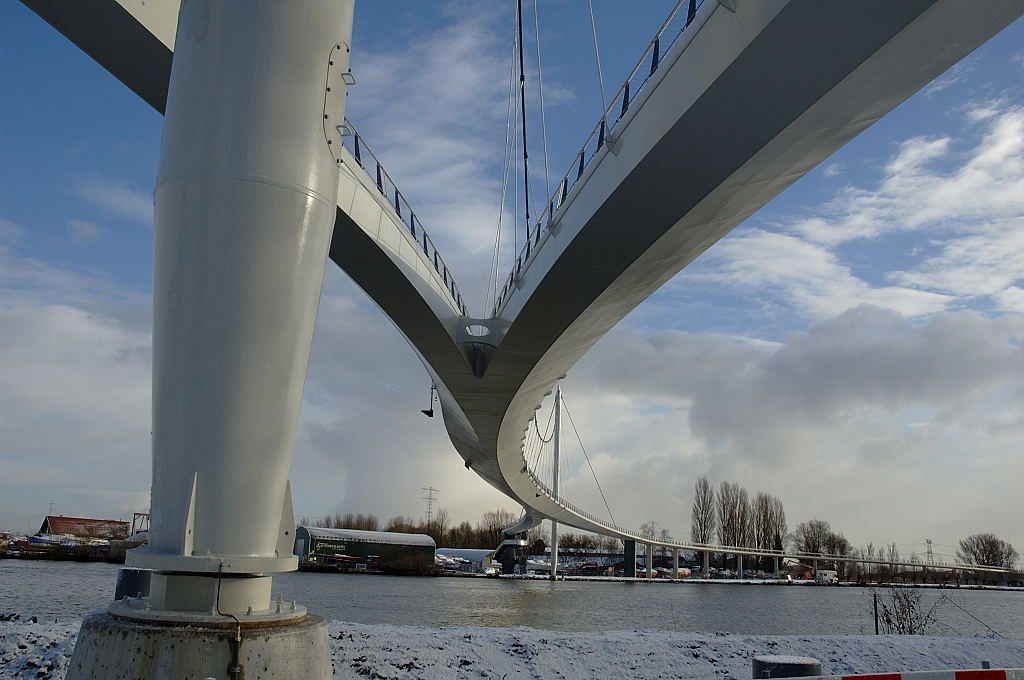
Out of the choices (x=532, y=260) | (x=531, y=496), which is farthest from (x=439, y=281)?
(x=531, y=496)

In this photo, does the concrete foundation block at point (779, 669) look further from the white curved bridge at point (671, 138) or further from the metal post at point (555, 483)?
the metal post at point (555, 483)

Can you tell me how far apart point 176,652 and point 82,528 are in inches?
3349

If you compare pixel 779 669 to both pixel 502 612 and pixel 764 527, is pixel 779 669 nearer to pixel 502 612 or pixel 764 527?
pixel 502 612

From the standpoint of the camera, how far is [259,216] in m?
4.65

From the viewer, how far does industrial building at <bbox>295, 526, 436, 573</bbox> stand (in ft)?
198

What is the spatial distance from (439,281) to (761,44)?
40.0ft

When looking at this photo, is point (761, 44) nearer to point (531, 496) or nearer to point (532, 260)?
point (532, 260)

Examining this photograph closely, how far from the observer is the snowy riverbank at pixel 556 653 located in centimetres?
791

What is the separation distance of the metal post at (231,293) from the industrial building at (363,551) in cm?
5663

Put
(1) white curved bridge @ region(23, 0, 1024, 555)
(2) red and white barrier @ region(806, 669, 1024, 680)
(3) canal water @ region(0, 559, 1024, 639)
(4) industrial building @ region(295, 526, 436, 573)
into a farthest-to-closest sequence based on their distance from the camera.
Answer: (4) industrial building @ region(295, 526, 436, 573) < (3) canal water @ region(0, 559, 1024, 639) < (1) white curved bridge @ region(23, 0, 1024, 555) < (2) red and white barrier @ region(806, 669, 1024, 680)

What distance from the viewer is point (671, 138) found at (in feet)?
31.5

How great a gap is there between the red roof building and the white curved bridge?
7066cm

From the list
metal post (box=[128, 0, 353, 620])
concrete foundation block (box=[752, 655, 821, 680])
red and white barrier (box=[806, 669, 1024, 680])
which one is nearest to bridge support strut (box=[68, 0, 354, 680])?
metal post (box=[128, 0, 353, 620])

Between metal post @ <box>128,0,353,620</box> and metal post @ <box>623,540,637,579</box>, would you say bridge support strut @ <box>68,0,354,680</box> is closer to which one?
metal post @ <box>128,0,353,620</box>
